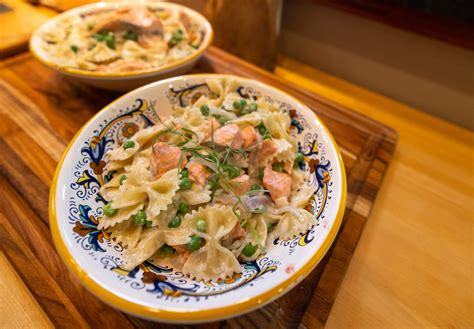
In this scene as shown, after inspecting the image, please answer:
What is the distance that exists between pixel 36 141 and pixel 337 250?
7.18 ft

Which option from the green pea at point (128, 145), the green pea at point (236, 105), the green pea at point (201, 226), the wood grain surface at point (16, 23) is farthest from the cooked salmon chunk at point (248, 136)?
the wood grain surface at point (16, 23)

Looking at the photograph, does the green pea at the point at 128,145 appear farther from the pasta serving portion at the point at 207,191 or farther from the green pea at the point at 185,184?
the green pea at the point at 185,184

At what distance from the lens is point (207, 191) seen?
169cm

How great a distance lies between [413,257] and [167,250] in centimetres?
145

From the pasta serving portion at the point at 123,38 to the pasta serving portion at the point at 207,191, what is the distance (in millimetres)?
1129

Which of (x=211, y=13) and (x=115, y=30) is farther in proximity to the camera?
(x=211, y=13)

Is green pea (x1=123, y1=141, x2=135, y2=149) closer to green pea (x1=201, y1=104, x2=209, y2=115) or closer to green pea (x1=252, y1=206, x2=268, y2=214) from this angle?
green pea (x1=201, y1=104, x2=209, y2=115)

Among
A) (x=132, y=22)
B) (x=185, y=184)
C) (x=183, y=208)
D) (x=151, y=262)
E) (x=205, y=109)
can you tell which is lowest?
(x=151, y=262)

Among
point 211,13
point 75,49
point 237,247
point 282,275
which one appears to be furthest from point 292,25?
point 282,275

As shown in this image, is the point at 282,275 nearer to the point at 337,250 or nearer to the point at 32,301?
the point at 337,250

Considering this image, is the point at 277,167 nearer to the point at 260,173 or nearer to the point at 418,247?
the point at 260,173

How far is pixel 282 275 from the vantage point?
126cm

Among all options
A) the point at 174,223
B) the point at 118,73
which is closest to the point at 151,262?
the point at 174,223

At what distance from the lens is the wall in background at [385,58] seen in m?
3.02
